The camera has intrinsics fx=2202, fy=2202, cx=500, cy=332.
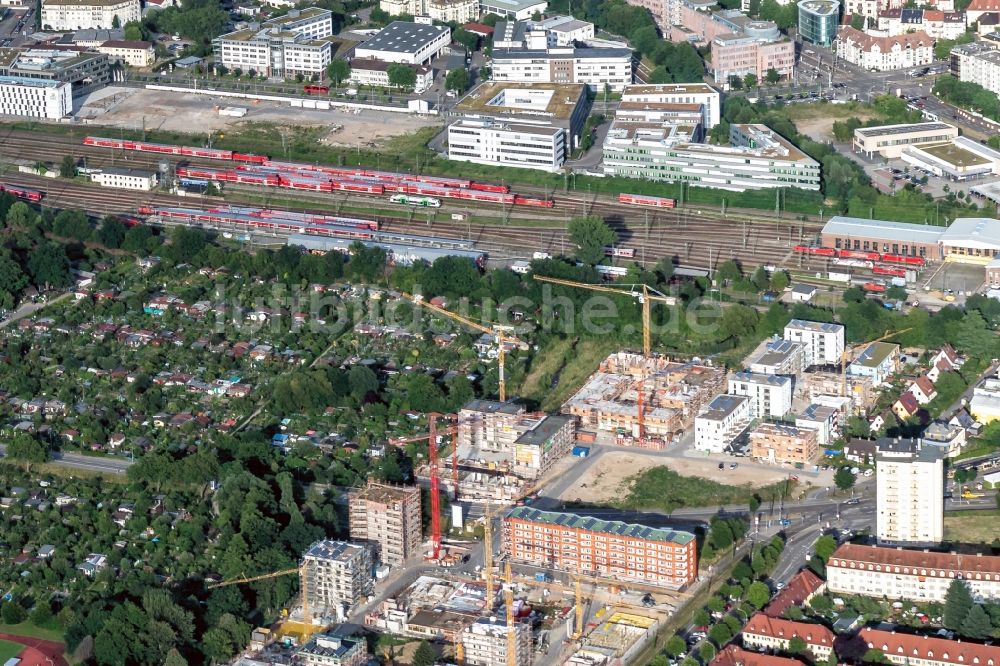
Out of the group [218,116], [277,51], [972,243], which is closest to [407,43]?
[277,51]

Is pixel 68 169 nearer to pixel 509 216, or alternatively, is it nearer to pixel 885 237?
pixel 509 216

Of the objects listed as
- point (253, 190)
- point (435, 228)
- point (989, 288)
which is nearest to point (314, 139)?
point (253, 190)

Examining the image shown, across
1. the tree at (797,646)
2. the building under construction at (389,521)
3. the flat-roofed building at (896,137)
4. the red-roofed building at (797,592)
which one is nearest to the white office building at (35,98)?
the flat-roofed building at (896,137)

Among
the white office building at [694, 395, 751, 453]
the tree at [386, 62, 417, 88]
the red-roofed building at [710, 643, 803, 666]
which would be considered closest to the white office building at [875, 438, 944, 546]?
the white office building at [694, 395, 751, 453]

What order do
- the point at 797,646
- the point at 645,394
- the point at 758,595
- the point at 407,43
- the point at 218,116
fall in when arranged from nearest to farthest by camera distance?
the point at 797,646 → the point at 758,595 → the point at 645,394 → the point at 218,116 → the point at 407,43

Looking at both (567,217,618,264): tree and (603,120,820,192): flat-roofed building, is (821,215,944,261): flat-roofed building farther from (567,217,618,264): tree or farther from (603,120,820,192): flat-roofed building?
(567,217,618,264): tree

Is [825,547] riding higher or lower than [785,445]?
lower

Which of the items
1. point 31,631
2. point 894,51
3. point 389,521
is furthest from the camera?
point 894,51

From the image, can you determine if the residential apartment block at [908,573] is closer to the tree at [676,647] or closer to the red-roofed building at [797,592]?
the red-roofed building at [797,592]
